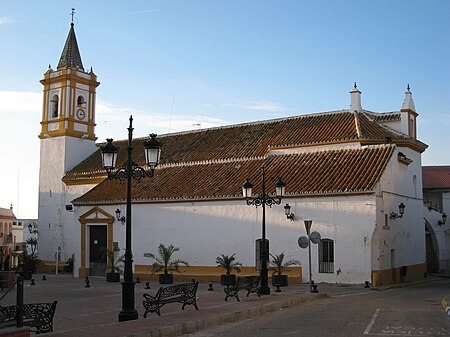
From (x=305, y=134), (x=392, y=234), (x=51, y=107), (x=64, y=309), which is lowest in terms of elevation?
(x=64, y=309)

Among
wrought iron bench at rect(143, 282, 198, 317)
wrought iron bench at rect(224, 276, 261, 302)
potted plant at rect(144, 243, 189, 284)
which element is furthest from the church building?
wrought iron bench at rect(143, 282, 198, 317)

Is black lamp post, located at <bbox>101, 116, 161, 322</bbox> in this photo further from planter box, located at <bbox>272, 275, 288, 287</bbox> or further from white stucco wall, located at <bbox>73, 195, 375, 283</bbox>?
white stucco wall, located at <bbox>73, 195, 375, 283</bbox>

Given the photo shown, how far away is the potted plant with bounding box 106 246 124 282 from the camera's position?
30203 millimetres

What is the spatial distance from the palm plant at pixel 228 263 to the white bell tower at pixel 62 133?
15.1 metres

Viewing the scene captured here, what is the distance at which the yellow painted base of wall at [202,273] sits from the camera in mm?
26906

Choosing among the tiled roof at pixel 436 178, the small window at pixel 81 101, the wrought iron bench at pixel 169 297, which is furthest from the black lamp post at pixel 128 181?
the tiled roof at pixel 436 178

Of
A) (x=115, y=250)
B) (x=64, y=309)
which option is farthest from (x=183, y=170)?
(x=64, y=309)

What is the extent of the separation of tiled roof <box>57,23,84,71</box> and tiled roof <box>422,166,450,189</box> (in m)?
27.0

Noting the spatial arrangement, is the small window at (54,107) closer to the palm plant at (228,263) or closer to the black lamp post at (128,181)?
the palm plant at (228,263)

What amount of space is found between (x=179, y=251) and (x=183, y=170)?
5.18 m

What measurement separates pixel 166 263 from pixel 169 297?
47.1 feet

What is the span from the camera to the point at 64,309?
17.3 meters

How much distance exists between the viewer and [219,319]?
46.0 ft

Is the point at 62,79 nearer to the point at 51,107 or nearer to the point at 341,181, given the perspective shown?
the point at 51,107
